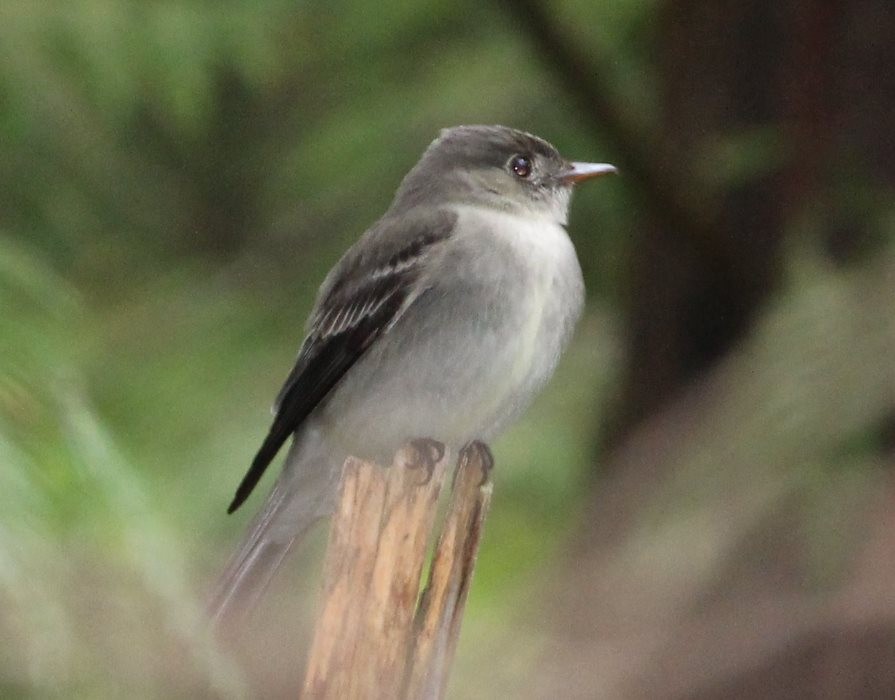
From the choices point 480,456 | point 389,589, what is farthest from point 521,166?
point 389,589

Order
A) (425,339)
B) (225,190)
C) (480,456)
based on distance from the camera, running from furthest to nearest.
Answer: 1. (225,190)
2. (425,339)
3. (480,456)

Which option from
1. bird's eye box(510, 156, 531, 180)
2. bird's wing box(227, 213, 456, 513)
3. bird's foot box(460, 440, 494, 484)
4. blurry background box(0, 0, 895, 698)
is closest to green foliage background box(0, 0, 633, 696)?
blurry background box(0, 0, 895, 698)

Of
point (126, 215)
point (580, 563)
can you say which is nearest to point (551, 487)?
point (580, 563)

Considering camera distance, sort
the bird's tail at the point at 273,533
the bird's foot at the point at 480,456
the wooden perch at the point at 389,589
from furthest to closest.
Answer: the bird's tail at the point at 273,533 < the bird's foot at the point at 480,456 < the wooden perch at the point at 389,589

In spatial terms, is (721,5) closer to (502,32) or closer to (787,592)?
(502,32)

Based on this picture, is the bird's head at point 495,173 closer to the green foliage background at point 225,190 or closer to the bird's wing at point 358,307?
the bird's wing at point 358,307

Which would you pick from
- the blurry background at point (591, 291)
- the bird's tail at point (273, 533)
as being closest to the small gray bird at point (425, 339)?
the bird's tail at point (273, 533)

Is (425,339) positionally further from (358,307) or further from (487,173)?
(487,173)
